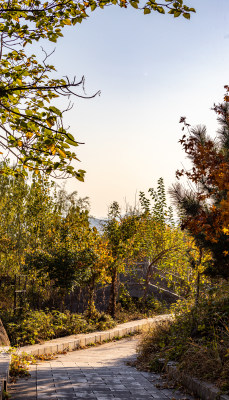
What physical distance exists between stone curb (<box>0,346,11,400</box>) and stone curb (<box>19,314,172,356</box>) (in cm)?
156

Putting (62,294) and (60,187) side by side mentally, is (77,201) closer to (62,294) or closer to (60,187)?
(60,187)

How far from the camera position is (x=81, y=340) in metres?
9.68

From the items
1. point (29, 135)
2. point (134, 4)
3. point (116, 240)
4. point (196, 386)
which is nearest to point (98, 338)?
point (116, 240)

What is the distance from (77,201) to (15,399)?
1194cm

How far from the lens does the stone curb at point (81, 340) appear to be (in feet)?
26.8

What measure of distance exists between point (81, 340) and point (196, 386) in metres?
5.16

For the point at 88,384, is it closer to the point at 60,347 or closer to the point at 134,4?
the point at 60,347

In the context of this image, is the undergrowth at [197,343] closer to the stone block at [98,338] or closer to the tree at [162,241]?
the stone block at [98,338]

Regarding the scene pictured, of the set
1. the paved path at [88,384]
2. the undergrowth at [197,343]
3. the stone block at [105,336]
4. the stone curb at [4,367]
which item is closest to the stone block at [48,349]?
the paved path at [88,384]

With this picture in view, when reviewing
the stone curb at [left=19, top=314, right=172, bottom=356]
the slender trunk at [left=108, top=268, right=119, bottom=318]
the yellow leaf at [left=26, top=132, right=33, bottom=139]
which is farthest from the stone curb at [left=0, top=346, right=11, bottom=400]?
the slender trunk at [left=108, top=268, right=119, bottom=318]

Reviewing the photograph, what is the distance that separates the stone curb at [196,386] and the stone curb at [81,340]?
227 cm

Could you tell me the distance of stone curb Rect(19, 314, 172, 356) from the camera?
818 centimetres

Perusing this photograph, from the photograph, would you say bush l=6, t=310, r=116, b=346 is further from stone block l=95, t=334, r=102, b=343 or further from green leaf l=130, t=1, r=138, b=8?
green leaf l=130, t=1, r=138, b=8

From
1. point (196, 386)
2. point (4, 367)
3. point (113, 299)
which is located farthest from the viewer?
point (113, 299)
